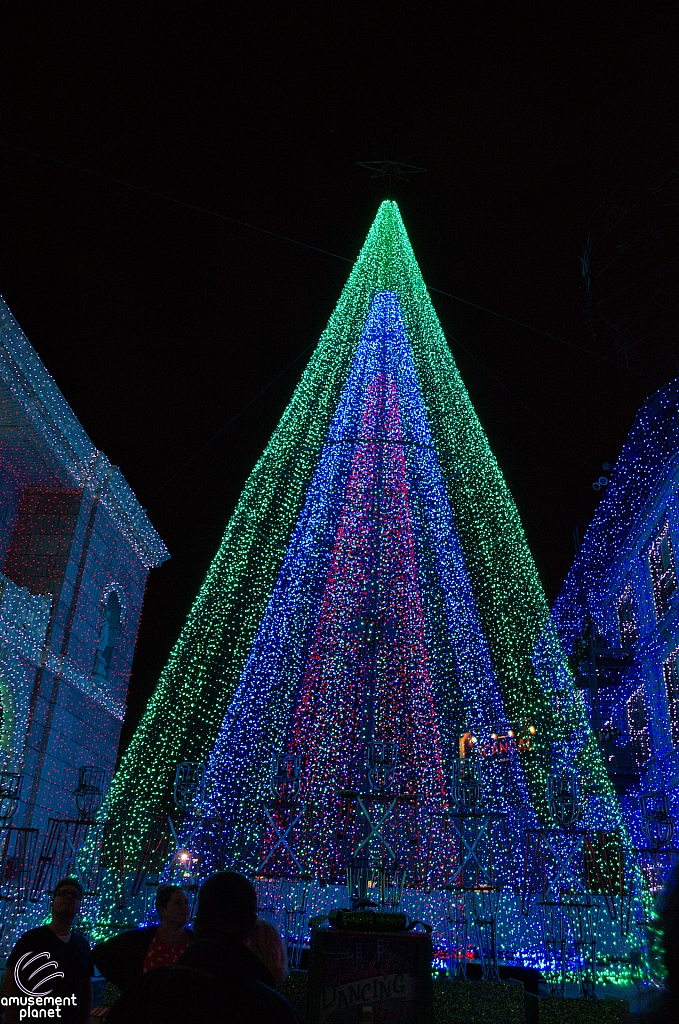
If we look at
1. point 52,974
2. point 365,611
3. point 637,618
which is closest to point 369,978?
point 52,974

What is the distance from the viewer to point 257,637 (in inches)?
606

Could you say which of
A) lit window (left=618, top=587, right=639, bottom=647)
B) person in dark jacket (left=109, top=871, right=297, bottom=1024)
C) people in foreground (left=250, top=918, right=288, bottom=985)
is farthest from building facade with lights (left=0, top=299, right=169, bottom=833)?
lit window (left=618, top=587, right=639, bottom=647)

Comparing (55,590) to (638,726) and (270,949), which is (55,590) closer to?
(638,726)

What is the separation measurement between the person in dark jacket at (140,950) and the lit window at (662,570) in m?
16.7

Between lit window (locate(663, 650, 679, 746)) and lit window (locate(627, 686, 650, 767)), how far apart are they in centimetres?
214

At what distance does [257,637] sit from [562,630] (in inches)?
600

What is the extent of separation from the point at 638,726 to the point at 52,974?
67.3 ft

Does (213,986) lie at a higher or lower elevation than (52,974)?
higher

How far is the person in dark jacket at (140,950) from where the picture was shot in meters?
4.45

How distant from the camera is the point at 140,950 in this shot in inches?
178

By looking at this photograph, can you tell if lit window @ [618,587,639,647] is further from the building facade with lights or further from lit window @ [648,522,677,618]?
the building facade with lights

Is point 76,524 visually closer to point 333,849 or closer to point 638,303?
point 333,849

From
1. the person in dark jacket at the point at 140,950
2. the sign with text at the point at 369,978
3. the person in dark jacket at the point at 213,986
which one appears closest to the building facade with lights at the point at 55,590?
the person in dark jacket at the point at 140,950

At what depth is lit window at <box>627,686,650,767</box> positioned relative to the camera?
20906mm
